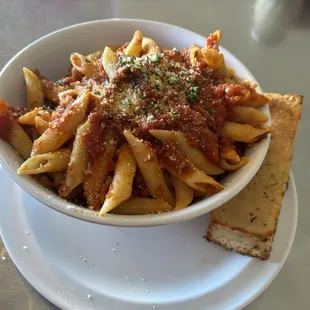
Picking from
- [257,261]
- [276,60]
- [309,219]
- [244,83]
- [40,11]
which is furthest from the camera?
[40,11]

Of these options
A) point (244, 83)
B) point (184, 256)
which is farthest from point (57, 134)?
point (244, 83)

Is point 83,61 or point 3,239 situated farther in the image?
point 83,61

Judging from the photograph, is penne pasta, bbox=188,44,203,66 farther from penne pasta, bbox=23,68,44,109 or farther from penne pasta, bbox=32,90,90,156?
penne pasta, bbox=23,68,44,109

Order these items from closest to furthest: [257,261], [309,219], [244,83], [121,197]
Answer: [121,197], [257,261], [244,83], [309,219]

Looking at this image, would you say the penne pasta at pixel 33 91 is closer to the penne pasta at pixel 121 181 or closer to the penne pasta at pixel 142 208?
the penne pasta at pixel 121 181

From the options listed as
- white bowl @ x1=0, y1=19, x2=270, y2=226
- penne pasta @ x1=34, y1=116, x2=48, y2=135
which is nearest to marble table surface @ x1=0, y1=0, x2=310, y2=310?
white bowl @ x1=0, y1=19, x2=270, y2=226

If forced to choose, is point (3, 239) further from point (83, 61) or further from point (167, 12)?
point (167, 12)

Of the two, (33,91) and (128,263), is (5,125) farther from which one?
(128,263)
